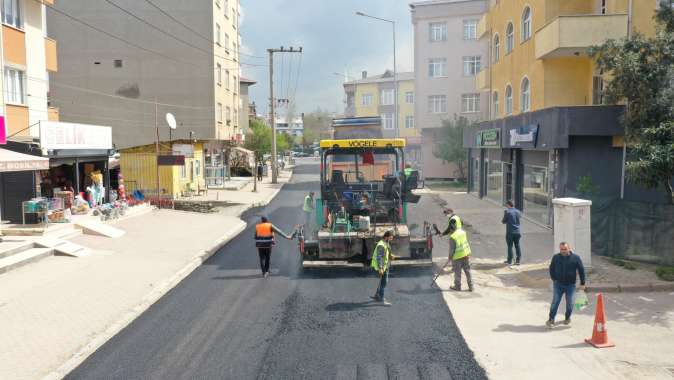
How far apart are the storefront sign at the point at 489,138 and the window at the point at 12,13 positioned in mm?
19875

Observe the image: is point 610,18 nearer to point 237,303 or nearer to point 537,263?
point 537,263

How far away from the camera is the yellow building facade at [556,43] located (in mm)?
18234

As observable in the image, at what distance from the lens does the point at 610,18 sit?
716 inches

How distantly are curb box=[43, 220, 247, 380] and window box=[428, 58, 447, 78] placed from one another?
34.4m

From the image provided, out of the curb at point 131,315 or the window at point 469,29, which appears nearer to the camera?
the curb at point 131,315

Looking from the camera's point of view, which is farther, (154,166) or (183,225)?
(154,166)

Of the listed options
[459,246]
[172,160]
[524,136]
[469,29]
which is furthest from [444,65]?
[459,246]

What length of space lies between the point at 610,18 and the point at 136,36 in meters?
34.8

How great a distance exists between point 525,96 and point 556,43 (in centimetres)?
544

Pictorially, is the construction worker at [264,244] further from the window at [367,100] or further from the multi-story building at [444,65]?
the window at [367,100]

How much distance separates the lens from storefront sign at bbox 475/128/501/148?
2654 cm

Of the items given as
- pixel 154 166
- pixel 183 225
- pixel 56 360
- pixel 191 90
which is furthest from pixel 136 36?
pixel 56 360

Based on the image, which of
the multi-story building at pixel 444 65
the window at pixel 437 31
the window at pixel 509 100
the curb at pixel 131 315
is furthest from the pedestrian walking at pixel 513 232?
the window at pixel 437 31

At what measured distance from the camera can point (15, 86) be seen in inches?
834
